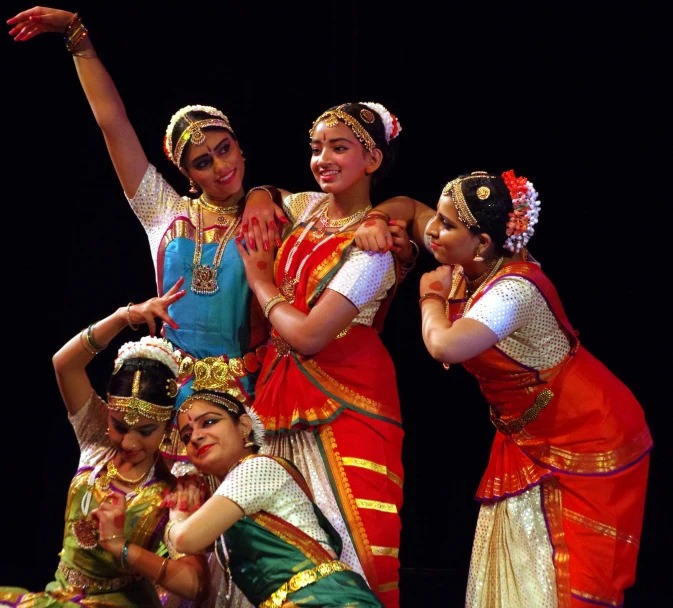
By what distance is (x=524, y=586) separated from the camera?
9.11 feet

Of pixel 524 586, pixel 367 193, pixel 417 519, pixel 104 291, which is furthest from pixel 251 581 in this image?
pixel 104 291

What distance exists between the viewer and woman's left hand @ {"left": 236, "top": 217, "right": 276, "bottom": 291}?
3002 mm

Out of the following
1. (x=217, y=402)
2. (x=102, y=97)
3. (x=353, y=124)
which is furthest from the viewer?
(x=102, y=97)

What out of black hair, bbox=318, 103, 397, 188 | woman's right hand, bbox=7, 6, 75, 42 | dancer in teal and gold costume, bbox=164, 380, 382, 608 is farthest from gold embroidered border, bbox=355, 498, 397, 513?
woman's right hand, bbox=7, 6, 75, 42

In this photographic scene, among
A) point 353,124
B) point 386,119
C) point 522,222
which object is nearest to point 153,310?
point 353,124

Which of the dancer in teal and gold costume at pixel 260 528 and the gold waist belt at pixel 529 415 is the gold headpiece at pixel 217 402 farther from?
the gold waist belt at pixel 529 415

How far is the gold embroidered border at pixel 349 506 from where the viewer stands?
9.19ft

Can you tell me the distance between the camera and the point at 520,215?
2857mm

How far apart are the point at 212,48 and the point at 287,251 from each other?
1453 millimetres

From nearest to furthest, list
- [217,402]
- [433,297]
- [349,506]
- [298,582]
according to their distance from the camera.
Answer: [298,582]
[217,402]
[349,506]
[433,297]

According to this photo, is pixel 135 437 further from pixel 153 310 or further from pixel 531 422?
pixel 531 422

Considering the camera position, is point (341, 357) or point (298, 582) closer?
point (298, 582)

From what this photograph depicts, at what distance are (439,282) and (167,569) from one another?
1.05 meters

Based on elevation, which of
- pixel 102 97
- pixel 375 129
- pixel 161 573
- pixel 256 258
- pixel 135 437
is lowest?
pixel 161 573
